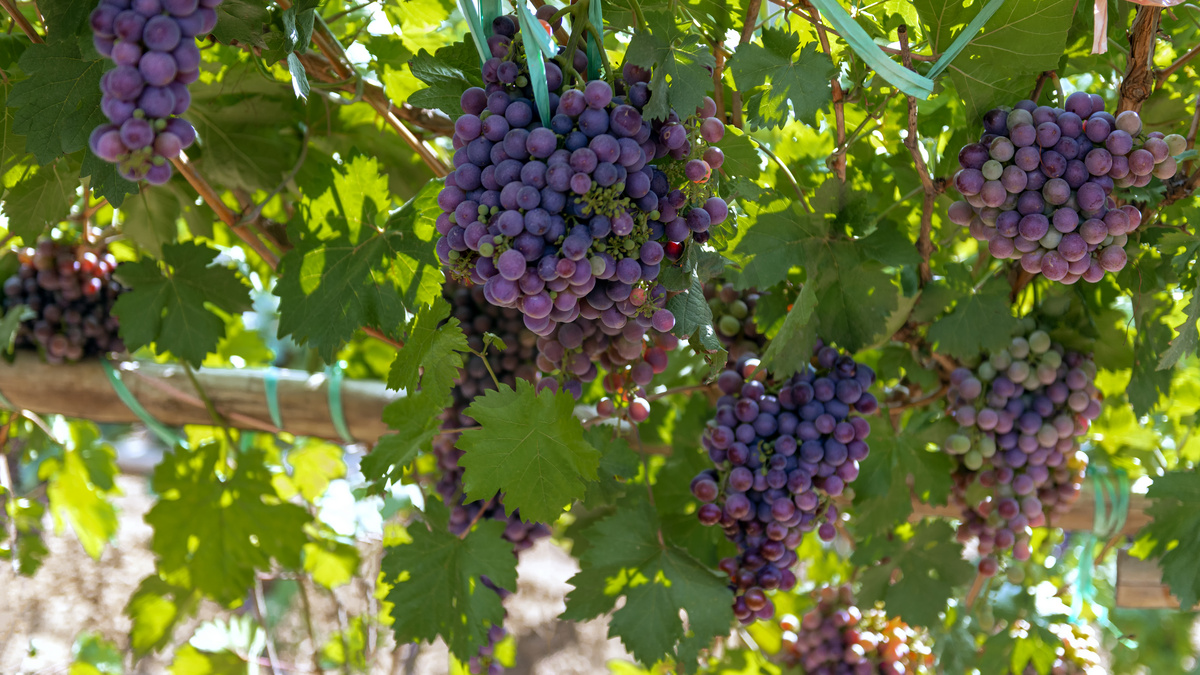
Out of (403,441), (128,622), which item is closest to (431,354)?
(403,441)

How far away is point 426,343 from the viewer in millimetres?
954

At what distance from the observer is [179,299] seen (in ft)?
4.93

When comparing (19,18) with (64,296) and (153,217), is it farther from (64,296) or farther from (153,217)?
(64,296)

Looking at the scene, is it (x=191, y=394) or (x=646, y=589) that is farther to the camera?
(x=191, y=394)

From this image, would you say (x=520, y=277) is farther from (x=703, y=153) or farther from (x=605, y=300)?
(x=703, y=153)

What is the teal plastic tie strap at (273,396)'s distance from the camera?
1803mm

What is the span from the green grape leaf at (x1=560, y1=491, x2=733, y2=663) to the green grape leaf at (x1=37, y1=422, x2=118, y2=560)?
4.84 feet

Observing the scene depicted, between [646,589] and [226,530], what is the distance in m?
0.95

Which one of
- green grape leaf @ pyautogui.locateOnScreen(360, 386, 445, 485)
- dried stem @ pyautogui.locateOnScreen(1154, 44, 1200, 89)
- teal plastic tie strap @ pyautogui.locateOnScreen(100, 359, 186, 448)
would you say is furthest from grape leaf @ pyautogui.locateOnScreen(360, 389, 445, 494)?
dried stem @ pyautogui.locateOnScreen(1154, 44, 1200, 89)

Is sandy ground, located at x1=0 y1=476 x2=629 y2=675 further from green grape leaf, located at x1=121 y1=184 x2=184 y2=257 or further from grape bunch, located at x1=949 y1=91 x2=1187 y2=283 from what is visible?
grape bunch, located at x1=949 y1=91 x2=1187 y2=283

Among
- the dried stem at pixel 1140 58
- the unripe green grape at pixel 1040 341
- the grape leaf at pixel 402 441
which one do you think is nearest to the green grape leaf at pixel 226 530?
the grape leaf at pixel 402 441

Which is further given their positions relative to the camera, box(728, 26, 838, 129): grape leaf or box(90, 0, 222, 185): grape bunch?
box(728, 26, 838, 129): grape leaf

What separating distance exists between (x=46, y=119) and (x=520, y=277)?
61 centimetres

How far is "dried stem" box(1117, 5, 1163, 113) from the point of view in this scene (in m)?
0.91
